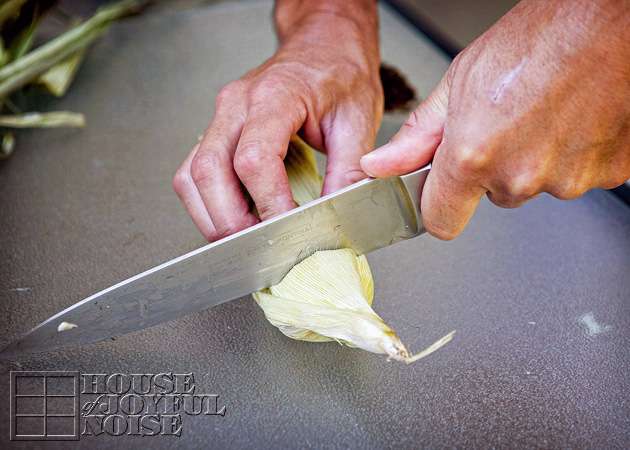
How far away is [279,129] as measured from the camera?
706mm

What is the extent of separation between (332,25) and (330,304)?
60cm

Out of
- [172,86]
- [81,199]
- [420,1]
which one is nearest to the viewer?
[81,199]

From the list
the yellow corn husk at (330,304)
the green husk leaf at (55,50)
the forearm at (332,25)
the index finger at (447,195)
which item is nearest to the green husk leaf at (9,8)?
the green husk leaf at (55,50)

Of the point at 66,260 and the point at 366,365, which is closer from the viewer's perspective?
the point at 366,365

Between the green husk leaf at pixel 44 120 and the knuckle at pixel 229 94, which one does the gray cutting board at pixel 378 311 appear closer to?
the green husk leaf at pixel 44 120

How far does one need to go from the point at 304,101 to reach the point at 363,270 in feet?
0.87

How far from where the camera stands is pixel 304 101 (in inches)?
30.2

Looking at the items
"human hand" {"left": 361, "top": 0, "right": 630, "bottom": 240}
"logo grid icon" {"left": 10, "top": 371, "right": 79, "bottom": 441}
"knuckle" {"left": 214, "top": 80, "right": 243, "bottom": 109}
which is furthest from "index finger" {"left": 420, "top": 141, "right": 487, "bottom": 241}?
"logo grid icon" {"left": 10, "top": 371, "right": 79, "bottom": 441}

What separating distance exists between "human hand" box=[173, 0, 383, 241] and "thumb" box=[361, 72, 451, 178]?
0.11 m

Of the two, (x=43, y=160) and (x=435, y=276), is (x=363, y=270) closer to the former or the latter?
(x=435, y=276)

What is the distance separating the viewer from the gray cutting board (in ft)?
2.01

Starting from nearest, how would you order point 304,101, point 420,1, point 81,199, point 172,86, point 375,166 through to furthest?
1. point 375,166
2. point 304,101
3. point 81,199
4. point 172,86
5. point 420,1

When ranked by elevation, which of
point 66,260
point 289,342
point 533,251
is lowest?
point 533,251

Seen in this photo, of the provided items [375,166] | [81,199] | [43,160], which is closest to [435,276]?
[375,166]
